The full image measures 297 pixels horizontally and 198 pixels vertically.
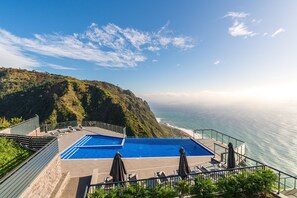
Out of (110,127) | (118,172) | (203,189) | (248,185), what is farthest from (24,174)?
(110,127)

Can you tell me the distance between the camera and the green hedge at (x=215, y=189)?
21.4 ft

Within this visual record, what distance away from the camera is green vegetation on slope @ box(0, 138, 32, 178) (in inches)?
305

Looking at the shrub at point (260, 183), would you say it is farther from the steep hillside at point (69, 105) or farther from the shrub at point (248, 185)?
the steep hillside at point (69, 105)

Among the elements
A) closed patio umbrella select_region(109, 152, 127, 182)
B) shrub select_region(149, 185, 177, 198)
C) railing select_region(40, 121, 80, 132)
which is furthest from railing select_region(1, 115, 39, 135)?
Answer: shrub select_region(149, 185, 177, 198)

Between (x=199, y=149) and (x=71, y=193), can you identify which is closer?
(x=71, y=193)

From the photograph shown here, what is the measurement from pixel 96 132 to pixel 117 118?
37461 mm

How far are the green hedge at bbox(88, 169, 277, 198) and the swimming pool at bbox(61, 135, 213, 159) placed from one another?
702 cm

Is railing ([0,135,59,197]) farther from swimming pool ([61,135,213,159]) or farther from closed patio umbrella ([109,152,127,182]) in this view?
swimming pool ([61,135,213,159])

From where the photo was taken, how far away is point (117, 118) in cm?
5862

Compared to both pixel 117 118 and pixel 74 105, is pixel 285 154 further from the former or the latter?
pixel 74 105

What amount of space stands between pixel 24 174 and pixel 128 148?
36.0 ft

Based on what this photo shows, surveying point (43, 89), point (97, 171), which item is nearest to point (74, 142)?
point (97, 171)

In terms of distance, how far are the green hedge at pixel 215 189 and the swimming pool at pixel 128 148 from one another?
23.0 ft

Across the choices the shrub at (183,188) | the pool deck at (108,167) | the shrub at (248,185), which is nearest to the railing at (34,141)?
the pool deck at (108,167)
